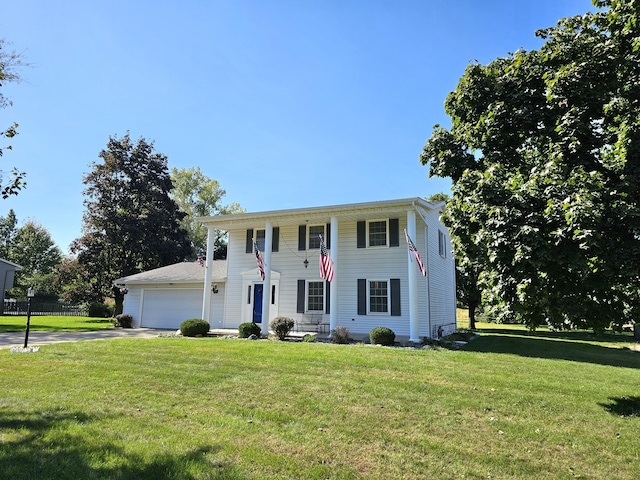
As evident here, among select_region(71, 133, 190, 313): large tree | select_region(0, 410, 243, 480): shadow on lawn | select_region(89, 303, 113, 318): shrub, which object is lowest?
select_region(0, 410, 243, 480): shadow on lawn

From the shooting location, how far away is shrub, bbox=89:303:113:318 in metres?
30.7

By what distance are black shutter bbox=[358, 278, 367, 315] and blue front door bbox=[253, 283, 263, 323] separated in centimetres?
487

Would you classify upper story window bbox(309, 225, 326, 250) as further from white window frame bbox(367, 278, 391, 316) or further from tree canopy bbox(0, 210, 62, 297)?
tree canopy bbox(0, 210, 62, 297)

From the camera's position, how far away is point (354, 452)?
393cm

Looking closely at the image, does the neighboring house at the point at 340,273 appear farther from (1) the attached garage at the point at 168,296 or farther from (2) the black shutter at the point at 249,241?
(1) the attached garage at the point at 168,296

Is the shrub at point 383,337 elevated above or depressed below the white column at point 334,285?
below

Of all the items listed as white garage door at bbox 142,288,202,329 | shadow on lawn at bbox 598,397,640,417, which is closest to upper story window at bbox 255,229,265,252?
white garage door at bbox 142,288,202,329

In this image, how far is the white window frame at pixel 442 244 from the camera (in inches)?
711

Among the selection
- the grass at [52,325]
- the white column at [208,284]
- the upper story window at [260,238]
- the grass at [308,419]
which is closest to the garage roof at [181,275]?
the white column at [208,284]

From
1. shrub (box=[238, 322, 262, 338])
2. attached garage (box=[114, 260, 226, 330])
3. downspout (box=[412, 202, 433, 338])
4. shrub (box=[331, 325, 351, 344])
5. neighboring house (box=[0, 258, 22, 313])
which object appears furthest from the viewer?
neighboring house (box=[0, 258, 22, 313])

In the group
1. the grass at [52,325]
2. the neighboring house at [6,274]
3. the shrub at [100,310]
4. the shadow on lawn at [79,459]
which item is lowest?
the shadow on lawn at [79,459]

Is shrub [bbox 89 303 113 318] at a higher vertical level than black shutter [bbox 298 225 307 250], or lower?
lower

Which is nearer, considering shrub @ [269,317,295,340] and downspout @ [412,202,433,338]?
shrub @ [269,317,295,340]

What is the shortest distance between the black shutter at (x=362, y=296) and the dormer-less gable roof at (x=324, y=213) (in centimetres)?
271
